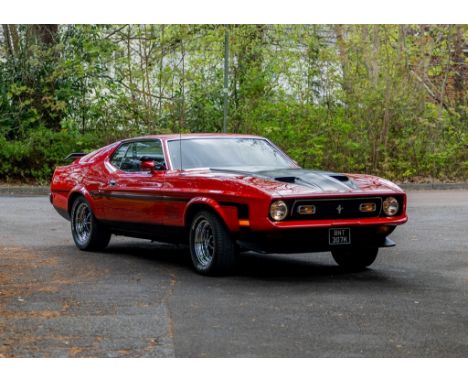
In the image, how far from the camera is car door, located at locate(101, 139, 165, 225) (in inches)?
450

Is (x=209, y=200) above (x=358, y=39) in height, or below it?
below

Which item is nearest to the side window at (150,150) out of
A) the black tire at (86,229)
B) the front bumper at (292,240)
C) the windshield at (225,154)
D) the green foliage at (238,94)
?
the windshield at (225,154)

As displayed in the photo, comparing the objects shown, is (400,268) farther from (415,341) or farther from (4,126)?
(4,126)

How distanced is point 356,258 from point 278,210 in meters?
1.68

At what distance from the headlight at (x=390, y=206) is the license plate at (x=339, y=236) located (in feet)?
1.72

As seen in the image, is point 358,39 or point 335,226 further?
point 358,39

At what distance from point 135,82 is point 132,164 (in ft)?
55.5

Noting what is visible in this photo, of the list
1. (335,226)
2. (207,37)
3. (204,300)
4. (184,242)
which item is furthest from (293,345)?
(207,37)

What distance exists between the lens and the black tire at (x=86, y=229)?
42.0ft

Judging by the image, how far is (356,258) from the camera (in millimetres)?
11273

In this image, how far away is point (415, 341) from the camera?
719cm

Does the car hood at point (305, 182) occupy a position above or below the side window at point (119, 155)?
below

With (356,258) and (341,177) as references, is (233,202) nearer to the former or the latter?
(341,177)

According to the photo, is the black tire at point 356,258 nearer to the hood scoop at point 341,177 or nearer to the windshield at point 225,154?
the hood scoop at point 341,177
